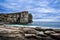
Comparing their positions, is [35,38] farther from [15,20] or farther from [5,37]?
[15,20]

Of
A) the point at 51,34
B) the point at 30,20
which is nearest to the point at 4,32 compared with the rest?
the point at 51,34

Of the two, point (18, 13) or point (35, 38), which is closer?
point (35, 38)

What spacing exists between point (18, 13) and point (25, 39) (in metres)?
Answer: 53.6

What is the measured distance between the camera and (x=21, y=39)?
7.04 metres

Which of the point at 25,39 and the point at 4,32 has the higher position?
the point at 4,32

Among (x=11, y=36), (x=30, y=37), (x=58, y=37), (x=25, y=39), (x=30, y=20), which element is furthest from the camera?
(x=30, y=20)

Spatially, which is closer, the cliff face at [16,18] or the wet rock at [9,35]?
the wet rock at [9,35]

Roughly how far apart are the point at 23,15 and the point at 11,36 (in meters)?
53.2

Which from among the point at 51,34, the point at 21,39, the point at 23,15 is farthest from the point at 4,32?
the point at 23,15

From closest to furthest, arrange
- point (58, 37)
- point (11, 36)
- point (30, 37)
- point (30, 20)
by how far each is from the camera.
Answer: point (11, 36)
point (30, 37)
point (58, 37)
point (30, 20)

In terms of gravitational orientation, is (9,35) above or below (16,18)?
above

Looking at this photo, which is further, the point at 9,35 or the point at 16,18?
the point at 16,18

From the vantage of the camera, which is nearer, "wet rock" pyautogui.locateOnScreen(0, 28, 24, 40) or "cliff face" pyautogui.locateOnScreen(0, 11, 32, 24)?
"wet rock" pyautogui.locateOnScreen(0, 28, 24, 40)

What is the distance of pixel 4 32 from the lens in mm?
7012
